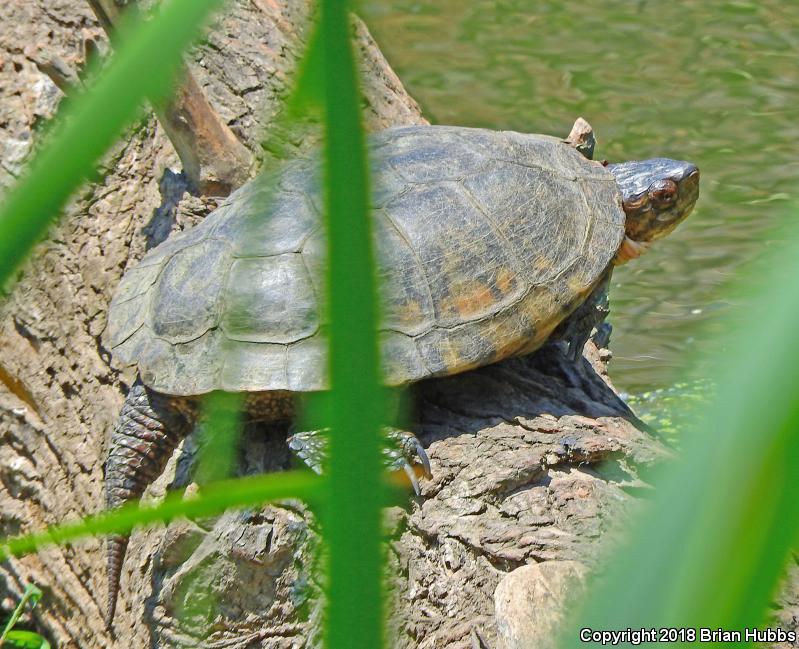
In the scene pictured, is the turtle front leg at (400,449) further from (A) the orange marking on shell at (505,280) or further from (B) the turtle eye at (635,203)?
(B) the turtle eye at (635,203)

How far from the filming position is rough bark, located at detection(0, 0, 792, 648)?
7.56ft

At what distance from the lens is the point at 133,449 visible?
9.00 ft

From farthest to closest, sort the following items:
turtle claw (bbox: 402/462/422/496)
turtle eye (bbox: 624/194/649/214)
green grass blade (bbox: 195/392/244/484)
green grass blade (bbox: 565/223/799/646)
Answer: turtle eye (bbox: 624/194/649/214) < green grass blade (bbox: 195/392/244/484) < turtle claw (bbox: 402/462/422/496) < green grass blade (bbox: 565/223/799/646)

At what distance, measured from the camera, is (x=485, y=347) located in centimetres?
276

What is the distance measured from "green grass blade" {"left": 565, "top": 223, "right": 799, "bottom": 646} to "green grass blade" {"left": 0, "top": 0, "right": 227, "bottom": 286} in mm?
294

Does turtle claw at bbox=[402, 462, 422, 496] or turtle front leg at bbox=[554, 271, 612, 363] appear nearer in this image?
turtle claw at bbox=[402, 462, 422, 496]

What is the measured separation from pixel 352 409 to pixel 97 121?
0.63 ft

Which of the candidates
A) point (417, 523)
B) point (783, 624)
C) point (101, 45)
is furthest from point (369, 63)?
point (783, 624)

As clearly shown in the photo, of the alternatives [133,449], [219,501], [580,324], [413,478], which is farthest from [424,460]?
[219,501]

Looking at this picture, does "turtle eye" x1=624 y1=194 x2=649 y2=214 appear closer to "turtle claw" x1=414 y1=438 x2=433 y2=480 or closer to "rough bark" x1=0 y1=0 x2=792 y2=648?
"rough bark" x1=0 y1=0 x2=792 y2=648

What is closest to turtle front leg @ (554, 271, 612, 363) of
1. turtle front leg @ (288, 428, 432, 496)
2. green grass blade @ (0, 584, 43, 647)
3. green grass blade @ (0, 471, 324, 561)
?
turtle front leg @ (288, 428, 432, 496)

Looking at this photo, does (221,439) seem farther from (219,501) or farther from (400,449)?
(219,501)

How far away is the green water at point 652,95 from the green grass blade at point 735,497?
5.07 m

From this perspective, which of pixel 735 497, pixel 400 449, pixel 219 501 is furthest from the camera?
pixel 400 449
